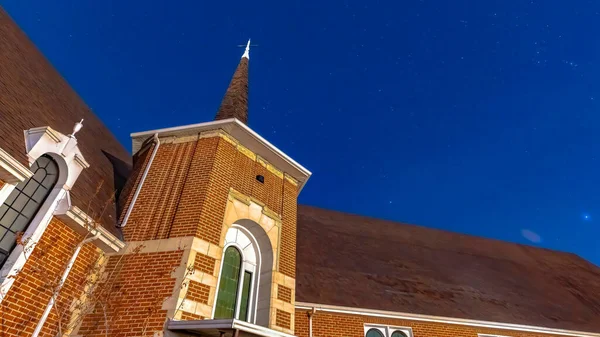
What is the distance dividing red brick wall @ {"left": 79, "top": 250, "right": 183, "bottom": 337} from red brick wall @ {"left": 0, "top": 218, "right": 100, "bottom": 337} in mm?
440

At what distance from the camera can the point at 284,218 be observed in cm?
965

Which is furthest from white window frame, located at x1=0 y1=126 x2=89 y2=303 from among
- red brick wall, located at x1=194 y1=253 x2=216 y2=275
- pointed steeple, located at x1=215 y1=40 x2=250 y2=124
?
pointed steeple, located at x1=215 y1=40 x2=250 y2=124

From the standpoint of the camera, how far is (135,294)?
667 centimetres

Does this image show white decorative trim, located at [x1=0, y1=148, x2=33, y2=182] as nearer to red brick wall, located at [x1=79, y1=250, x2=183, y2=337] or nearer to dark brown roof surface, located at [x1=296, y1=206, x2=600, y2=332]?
red brick wall, located at [x1=79, y1=250, x2=183, y2=337]

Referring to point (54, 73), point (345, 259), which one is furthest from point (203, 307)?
point (54, 73)

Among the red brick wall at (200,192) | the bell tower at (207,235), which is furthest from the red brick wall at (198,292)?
the red brick wall at (200,192)

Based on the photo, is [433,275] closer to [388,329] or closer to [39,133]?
[388,329]

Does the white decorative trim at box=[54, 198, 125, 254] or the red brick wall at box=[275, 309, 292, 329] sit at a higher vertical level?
the white decorative trim at box=[54, 198, 125, 254]

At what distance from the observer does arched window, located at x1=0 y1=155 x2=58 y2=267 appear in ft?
19.6

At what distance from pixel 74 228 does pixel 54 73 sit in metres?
6.68

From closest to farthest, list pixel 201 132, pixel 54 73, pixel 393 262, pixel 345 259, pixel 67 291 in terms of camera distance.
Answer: pixel 67 291, pixel 201 132, pixel 54 73, pixel 345 259, pixel 393 262

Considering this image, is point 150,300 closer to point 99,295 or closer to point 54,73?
point 99,295

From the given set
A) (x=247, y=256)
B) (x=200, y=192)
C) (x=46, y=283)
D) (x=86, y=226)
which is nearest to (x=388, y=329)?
(x=247, y=256)

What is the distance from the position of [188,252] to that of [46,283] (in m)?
2.30
